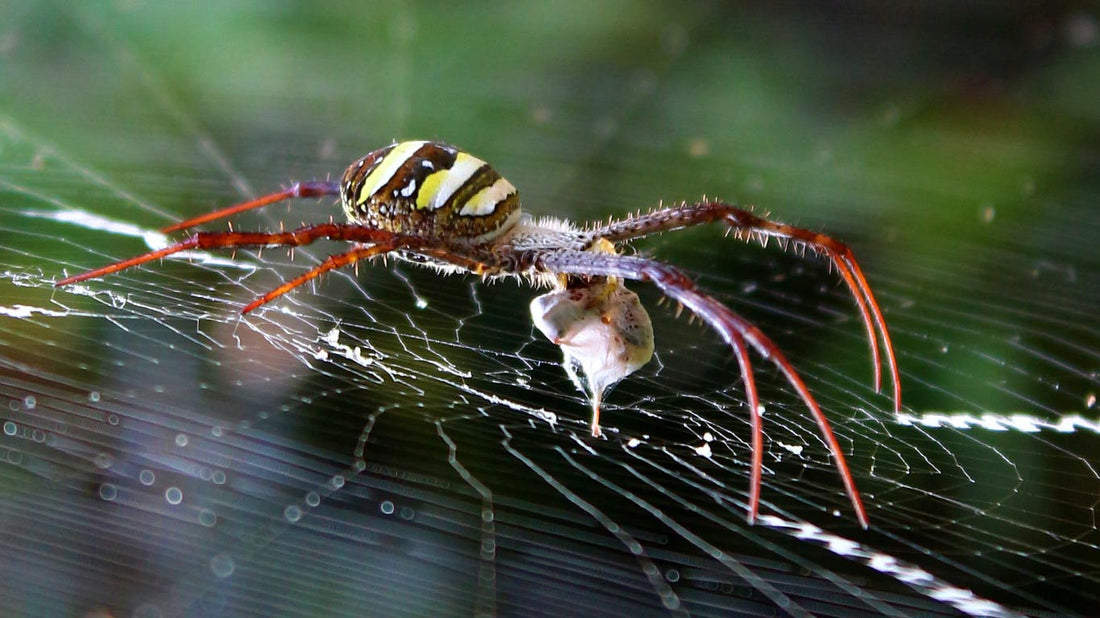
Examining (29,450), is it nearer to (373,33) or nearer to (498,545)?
(498,545)

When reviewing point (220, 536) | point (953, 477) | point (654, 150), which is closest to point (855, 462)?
point (953, 477)

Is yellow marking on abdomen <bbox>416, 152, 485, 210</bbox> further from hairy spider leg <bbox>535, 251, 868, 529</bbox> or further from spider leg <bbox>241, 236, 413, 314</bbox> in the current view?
hairy spider leg <bbox>535, 251, 868, 529</bbox>

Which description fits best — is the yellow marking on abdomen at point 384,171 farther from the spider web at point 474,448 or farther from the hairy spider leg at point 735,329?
the hairy spider leg at point 735,329

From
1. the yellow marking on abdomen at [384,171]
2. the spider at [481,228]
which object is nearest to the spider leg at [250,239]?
the spider at [481,228]

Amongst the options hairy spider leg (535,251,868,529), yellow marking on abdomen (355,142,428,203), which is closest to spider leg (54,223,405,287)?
yellow marking on abdomen (355,142,428,203)

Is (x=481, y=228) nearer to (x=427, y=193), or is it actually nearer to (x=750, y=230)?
(x=427, y=193)

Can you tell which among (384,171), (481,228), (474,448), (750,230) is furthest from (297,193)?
(750,230)
